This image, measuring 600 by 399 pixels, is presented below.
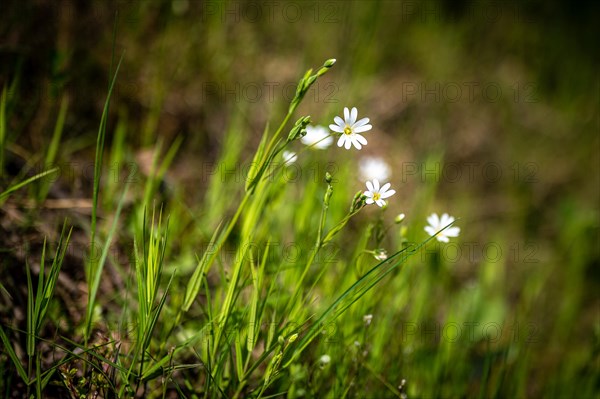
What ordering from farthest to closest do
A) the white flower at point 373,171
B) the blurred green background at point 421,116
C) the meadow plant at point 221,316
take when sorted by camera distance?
the white flower at point 373,171, the blurred green background at point 421,116, the meadow plant at point 221,316

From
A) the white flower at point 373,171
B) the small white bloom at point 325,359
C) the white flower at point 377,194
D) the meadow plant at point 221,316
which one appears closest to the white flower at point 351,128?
the meadow plant at point 221,316

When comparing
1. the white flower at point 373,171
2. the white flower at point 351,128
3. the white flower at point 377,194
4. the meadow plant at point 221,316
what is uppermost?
the white flower at point 373,171

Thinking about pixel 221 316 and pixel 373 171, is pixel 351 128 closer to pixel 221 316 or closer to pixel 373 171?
pixel 221 316

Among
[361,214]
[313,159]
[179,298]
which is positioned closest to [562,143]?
[361,214]

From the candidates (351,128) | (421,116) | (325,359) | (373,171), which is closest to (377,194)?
(351,128)

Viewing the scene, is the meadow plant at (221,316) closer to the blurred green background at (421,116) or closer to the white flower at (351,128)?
the white flower at (351,128)

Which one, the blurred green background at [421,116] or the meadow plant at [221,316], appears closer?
the meadow plant at [221,316]

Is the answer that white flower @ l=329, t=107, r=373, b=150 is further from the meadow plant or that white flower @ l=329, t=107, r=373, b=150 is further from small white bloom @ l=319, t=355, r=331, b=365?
small white bloom @ l=319, t=355, r=331, b=365

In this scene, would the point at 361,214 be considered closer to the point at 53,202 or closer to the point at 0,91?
the point at 53,202

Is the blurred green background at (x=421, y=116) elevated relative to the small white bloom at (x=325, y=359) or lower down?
elevated
